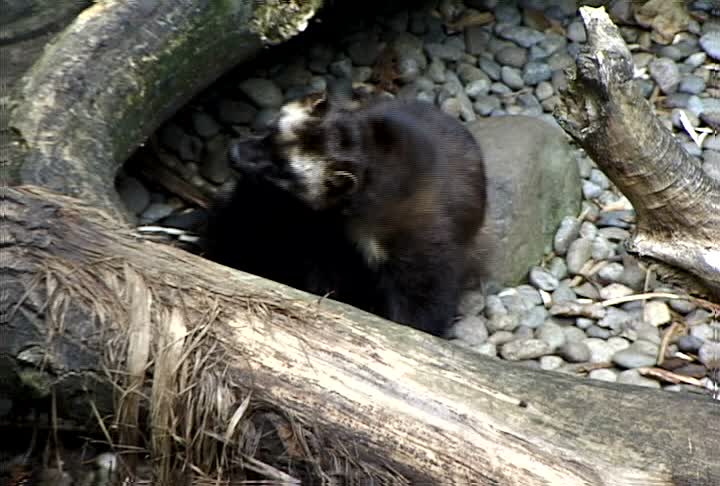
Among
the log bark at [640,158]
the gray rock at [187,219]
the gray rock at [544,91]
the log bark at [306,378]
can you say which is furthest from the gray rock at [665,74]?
the log bark at [306,378]

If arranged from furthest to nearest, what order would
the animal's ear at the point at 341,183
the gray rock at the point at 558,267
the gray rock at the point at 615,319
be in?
the gray rock at the point at 558,267 → the gray rock at the point at 615,319 → the animal's ear at the point at 341,183

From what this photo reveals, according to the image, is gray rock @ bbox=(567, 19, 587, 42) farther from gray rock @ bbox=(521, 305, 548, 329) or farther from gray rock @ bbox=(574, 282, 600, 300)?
gray rock @ bbox=(521, 305, 548, 329)

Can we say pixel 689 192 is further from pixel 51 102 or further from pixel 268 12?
pixel 51 102

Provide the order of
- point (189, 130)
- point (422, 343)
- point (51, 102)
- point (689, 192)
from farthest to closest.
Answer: point (189, 130) < point (689, 192) < point (51, 102) < point (422, 343)

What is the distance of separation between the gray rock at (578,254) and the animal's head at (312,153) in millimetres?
762

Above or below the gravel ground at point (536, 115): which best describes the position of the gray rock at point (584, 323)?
below

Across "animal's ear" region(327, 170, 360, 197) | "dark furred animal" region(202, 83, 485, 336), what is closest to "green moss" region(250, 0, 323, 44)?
"dark furred animal" region(202, 83, 485, 336)

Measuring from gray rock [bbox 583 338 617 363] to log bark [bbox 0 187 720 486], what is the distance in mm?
870

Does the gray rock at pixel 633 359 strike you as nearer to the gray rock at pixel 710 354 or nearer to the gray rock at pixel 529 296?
the gray rock at pixel 710 354

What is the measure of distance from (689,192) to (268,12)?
51.2 inches

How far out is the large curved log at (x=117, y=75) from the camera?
9.48 ft

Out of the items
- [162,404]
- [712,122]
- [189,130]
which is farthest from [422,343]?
[712,122]

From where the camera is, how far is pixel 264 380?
2.41 metres

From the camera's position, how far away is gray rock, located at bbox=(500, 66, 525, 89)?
443 cm
